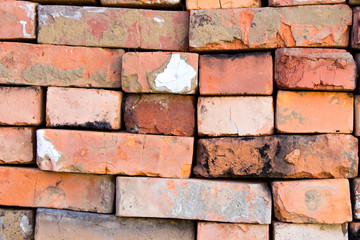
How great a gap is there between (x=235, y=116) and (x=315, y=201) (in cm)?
65

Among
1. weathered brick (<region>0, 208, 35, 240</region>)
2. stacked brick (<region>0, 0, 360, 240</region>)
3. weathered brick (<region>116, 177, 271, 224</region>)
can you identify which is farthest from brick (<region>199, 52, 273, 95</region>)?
weathered brick (<region>0, 208, 35, 240</region>)

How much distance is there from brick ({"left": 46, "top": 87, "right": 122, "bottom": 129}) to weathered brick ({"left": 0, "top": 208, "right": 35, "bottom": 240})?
63cm

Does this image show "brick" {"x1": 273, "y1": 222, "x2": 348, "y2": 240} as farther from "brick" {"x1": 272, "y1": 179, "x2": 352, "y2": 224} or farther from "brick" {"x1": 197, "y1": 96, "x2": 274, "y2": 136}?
"brick" {"x1": 197, "y1": 96, "x2": 274, "y2": 136}

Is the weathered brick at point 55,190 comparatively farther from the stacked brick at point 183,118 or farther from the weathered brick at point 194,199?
the weathered brick at point 194,199

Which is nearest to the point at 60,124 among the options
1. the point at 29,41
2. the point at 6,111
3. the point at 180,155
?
the point at 6,111

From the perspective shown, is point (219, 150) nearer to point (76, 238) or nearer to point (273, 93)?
point (273, 93)

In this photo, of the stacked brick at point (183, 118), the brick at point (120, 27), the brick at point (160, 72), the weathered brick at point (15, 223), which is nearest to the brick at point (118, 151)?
the stacked brick at point (183, 118)

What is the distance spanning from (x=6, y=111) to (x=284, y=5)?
1774mm

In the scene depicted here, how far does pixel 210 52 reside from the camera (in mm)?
1888

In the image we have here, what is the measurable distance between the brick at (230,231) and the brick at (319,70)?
0.84 meters

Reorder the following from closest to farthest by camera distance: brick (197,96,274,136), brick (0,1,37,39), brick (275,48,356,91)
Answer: brick (275,48,356,91) < brick (197,96,274,136) < brick (0,1,37,39)

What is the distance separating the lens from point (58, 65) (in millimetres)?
1914

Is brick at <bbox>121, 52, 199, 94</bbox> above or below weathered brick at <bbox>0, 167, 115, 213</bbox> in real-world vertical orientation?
above

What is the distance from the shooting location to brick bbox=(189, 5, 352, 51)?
5.83 feet
